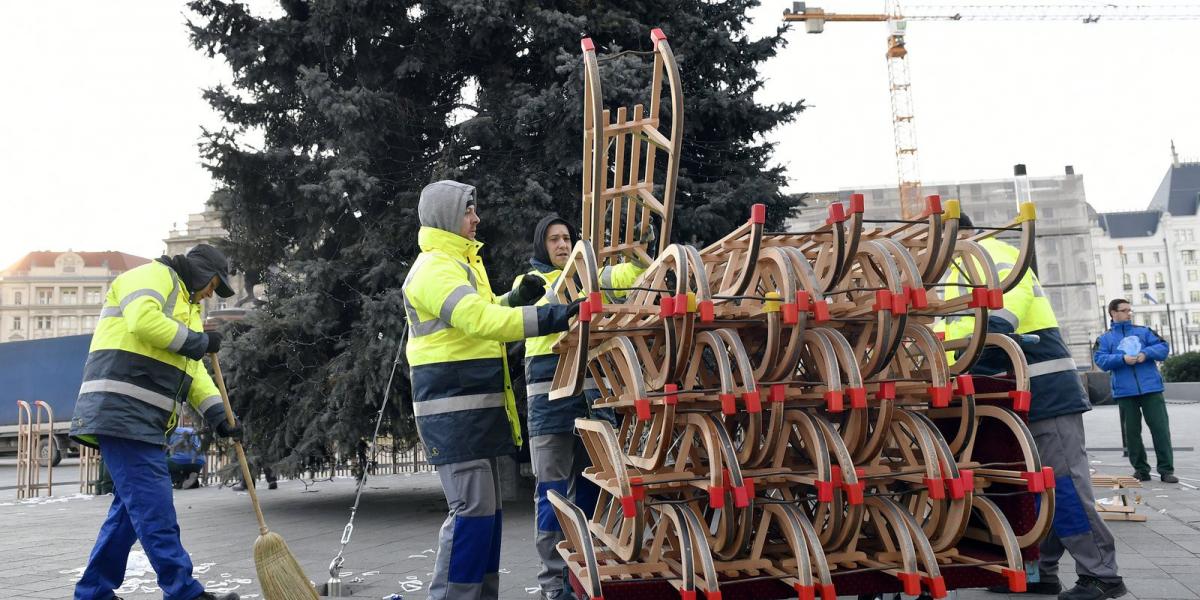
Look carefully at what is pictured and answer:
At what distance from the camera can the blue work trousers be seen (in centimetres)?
419

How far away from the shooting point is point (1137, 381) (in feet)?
A: 28.7

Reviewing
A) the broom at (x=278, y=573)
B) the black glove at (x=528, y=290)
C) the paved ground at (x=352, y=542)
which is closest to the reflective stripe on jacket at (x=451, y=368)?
the black glove at (x=528, y=290)

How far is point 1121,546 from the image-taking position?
18.1 ft

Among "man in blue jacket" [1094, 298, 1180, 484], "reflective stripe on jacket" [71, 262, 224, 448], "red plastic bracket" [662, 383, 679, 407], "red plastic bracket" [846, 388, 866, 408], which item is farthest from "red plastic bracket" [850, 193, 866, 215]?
"man in blue jacket" [1094, 298, 1180, 484]

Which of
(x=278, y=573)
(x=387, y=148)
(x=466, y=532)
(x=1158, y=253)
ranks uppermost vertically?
(x=1158, y=253)

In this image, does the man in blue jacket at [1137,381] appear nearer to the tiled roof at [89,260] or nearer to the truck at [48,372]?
the truck at [48,372]

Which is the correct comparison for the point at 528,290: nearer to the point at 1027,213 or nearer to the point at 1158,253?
the point at 1027,213

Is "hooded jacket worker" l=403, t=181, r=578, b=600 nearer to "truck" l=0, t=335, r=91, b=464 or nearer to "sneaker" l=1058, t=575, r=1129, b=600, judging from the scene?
"sneaker" l=1058, t=575, r=1129, b=600

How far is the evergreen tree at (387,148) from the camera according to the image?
777cm

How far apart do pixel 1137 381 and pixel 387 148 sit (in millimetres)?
7917

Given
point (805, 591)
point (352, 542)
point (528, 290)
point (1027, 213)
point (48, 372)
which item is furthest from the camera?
point (48, 372)

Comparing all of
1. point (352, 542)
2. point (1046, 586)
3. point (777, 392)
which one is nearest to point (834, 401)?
point (777, 392)

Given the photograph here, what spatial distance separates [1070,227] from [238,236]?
49.1 m

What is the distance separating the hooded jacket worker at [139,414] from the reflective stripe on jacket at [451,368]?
1.57 m
